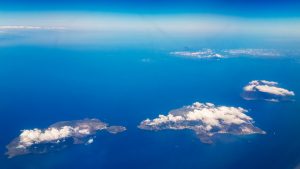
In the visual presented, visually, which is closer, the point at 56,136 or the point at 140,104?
the point at 56,136

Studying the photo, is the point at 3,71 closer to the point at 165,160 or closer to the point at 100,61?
the point at 100,61

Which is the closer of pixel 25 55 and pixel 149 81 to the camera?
pixel 149 81

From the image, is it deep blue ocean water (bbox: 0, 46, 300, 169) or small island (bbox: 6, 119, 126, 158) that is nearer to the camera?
deep blue ocean water (bbox: 0, 46, 300, 169)

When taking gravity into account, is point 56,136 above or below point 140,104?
below

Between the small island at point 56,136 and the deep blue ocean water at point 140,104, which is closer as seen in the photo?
the deep blue ocean water at point 140,104

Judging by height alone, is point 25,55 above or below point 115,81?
above

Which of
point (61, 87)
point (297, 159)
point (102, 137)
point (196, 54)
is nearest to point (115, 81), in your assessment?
point (61, 87)

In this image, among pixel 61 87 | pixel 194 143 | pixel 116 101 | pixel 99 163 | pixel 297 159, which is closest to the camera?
pixel 297 159

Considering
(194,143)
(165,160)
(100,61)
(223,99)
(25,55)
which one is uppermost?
(25,55)
